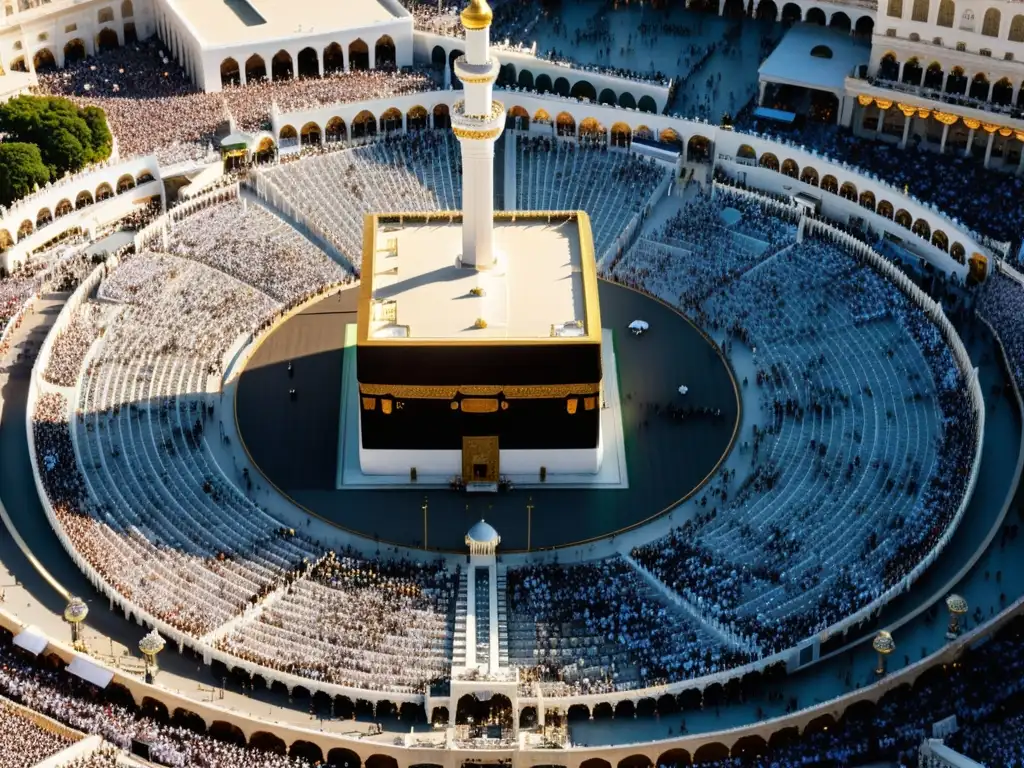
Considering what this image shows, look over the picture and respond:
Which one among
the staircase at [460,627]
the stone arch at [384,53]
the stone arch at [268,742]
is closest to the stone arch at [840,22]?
the stone arch at [384,53]

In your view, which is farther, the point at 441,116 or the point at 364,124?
the point at 441,116

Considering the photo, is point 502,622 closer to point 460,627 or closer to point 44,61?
point 460,627

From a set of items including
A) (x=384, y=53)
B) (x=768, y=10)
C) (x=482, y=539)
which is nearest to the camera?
(x=482, y=539)

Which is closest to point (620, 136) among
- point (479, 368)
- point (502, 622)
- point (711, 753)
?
point (479, 368)

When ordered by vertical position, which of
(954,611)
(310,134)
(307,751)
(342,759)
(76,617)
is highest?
(310,134)

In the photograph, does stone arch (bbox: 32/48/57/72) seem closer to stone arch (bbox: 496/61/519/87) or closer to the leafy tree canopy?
the leafy tree canopy

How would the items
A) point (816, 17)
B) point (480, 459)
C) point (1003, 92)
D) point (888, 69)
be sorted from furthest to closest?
point (816, 17)
point (888, 69)
point (1003, 92)
point (480, 459)

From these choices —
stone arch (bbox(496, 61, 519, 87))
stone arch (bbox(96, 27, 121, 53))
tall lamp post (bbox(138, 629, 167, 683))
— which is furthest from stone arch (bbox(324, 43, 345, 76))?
tall lamp post (bbox(138, 629, 167, 683))

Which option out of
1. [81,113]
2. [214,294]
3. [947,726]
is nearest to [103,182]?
[81,113]
